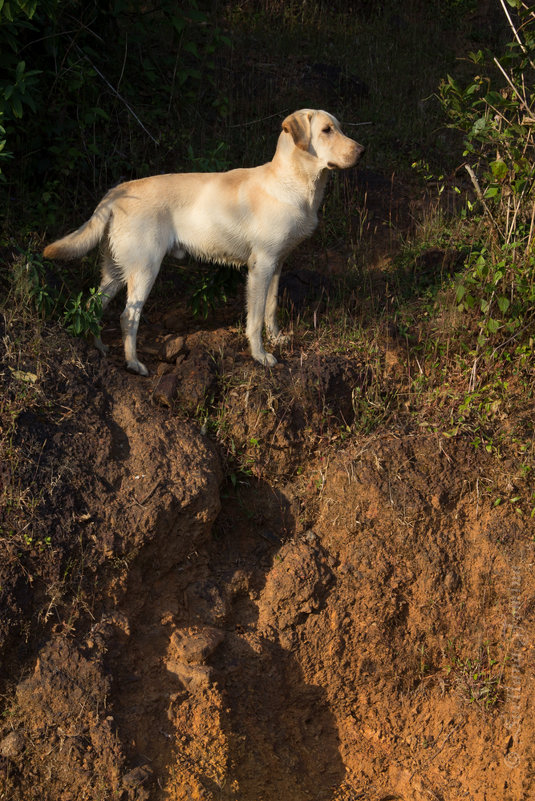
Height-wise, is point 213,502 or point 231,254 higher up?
point 231,254

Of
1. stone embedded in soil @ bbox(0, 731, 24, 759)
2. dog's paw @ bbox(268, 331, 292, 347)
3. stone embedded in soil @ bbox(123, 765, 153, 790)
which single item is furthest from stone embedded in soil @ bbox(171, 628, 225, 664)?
dog's paw @ bbox(268, 331, 292, 347)

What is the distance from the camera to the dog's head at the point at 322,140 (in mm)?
5125

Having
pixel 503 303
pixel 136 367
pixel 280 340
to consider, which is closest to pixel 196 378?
pixel 136 367

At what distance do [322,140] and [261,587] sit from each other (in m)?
2.73

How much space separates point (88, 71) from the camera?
613 centimetres

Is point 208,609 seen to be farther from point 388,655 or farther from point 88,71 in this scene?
point 88,71

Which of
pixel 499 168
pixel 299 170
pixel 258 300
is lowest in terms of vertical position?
pixel 258 300


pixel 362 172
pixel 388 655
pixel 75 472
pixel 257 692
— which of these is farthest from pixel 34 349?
pixel 362 172

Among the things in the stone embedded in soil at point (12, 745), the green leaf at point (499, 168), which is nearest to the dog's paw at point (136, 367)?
the stone embedded in soil at point (12, 745)

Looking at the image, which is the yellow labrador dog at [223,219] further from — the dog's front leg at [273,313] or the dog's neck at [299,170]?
the dog's front leg at [273,313]

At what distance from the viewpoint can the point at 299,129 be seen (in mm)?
5152

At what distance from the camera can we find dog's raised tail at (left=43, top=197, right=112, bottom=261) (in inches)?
198

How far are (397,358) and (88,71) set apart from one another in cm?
311

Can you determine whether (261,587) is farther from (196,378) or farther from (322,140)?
(322,140)
